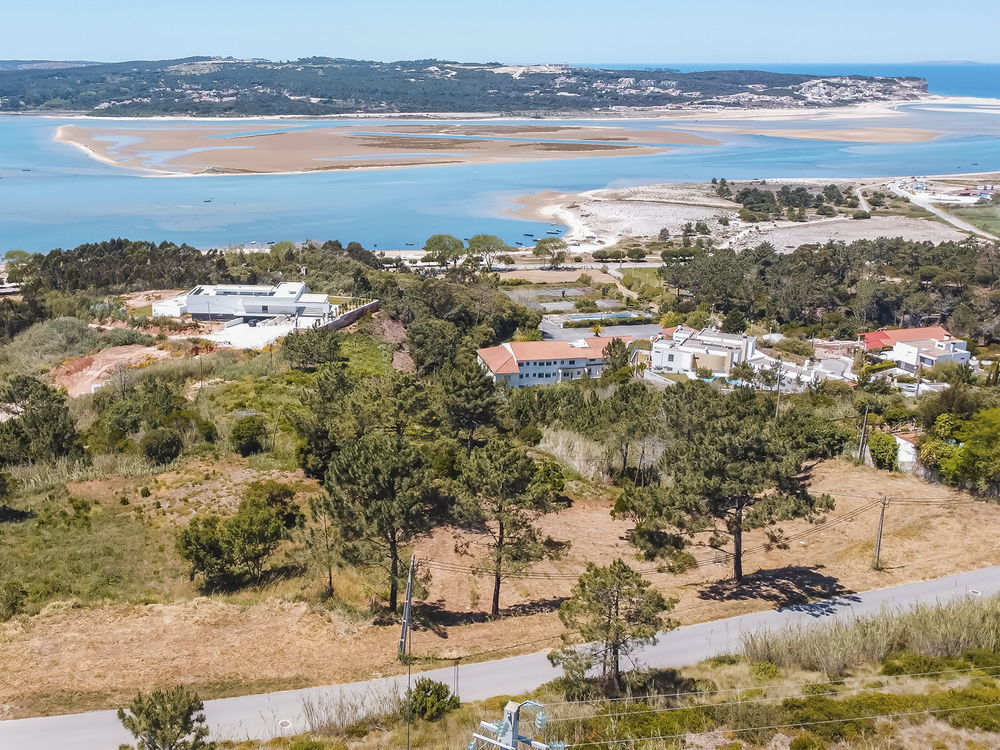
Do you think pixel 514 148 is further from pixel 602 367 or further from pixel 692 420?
pixel 692 420

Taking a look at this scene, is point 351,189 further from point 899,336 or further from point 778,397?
point 778,397

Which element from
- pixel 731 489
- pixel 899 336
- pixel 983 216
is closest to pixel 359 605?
pixel 731 489

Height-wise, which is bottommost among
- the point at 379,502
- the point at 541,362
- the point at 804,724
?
the point at 541,362

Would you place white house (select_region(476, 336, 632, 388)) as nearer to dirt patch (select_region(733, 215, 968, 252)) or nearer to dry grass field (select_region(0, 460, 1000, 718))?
dry grass field (select_region(0, 460, 1000, 718))

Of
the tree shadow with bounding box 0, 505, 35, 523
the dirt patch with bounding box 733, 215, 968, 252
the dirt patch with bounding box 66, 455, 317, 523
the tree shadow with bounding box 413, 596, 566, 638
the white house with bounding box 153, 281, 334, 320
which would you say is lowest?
the tree shadow with bounding box 413, 596, 566, 638

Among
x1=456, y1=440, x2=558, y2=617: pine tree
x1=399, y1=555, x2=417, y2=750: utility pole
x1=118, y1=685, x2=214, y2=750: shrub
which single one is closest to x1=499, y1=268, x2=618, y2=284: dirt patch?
x1=456, y1=440, x2=558, y2=617: pine tree

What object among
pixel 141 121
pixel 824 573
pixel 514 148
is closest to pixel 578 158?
pixel 514 148
